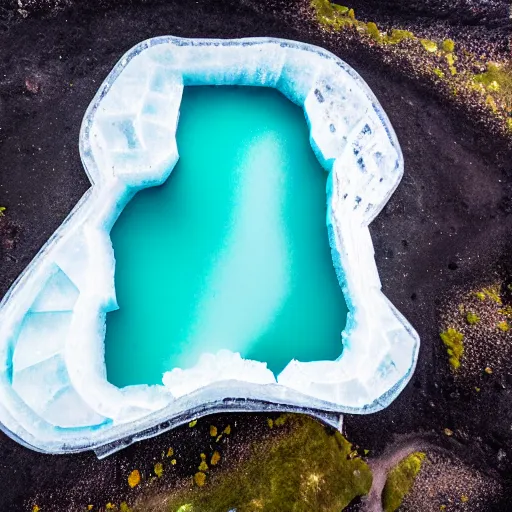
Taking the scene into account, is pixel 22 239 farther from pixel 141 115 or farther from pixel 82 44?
pixel 82 44

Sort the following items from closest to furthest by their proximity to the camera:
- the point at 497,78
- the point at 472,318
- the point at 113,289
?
the point at 472,318 → the point at 113,289 → the point at 497,78

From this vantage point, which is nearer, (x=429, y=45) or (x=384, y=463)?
(x=384, y=463)

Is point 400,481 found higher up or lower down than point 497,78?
lower down

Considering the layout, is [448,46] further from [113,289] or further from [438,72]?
[113,289]

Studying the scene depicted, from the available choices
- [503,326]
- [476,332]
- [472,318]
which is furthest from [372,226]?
[503,326]

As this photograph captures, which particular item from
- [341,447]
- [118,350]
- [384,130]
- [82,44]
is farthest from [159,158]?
A: [341,447]

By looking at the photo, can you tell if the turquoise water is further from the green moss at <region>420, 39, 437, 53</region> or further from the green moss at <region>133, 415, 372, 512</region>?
the green moss at <region>420, 39, 437, 53</region>

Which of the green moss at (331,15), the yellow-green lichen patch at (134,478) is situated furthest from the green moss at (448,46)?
the yellow-green lichen patch at (134,478)
